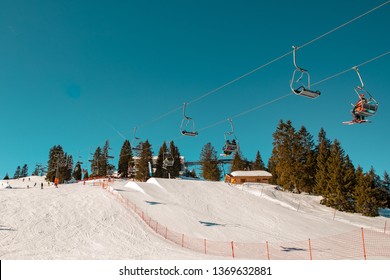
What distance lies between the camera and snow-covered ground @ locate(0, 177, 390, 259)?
19.5 meters

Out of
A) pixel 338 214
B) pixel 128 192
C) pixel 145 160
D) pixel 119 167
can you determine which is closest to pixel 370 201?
pixel 338 214

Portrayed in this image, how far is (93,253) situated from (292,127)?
45.7m

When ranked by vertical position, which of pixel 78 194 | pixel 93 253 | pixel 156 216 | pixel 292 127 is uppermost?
pixel 292 127

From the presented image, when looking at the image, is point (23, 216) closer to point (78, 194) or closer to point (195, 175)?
point (78, 194)

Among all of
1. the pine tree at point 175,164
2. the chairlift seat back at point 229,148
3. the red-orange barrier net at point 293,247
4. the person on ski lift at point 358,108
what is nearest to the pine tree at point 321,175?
the red-orange barrier net at point 293,247

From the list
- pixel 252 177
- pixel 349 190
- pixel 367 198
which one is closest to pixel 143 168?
pixel 252 177

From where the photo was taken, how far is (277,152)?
55250 mm

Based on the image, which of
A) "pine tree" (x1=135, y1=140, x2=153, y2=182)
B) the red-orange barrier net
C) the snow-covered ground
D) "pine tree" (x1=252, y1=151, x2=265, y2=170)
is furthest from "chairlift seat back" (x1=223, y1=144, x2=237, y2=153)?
"pine tree" (x1=252, y1=151, x2=265, y2=170)

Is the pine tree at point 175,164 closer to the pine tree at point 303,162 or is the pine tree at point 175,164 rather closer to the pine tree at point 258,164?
the pine tree at point 258,164

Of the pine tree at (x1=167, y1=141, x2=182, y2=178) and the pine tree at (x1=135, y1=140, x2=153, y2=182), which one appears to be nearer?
the pine tree at (x1=135, y1=140, x2=153, y2=182)

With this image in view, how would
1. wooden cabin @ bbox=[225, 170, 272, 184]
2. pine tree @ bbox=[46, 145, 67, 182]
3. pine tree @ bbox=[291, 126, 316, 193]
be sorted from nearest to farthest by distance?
pine tree @ bbox=[291, 126, 316, 193], wooden cabin @ bbox=[225, 170, 272, 184], pine tree @ bbox=[46, 145, 67, 182]

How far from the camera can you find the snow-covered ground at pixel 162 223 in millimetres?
19500

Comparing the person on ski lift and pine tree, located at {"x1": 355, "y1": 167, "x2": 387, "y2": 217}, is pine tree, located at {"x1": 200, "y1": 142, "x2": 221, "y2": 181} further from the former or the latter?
the person on ski lift

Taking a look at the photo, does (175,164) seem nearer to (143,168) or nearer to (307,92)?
(143,168)
